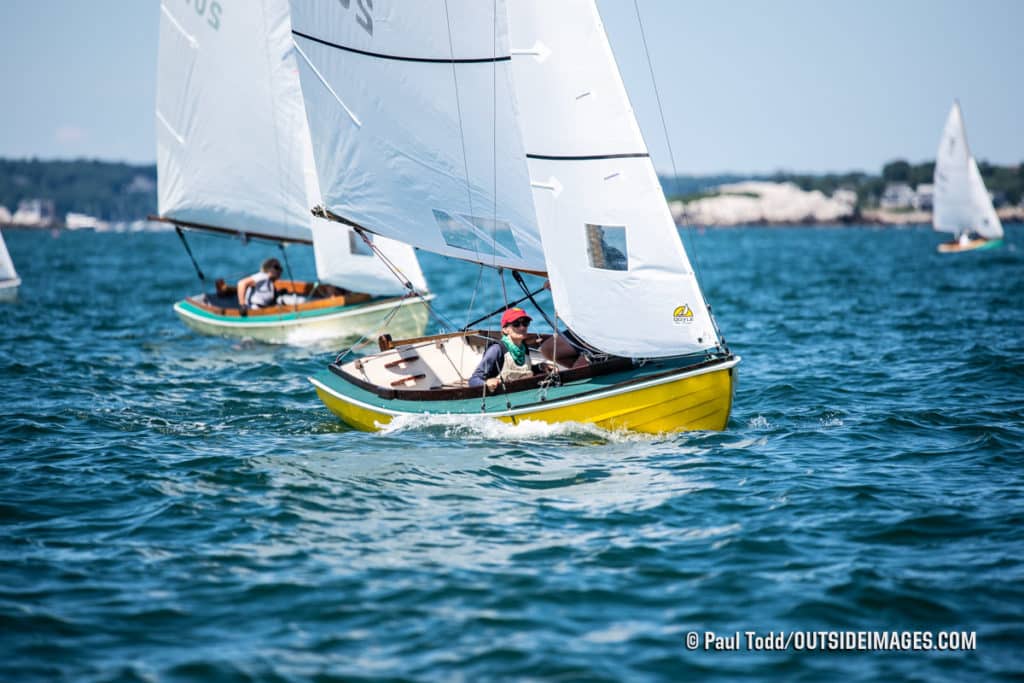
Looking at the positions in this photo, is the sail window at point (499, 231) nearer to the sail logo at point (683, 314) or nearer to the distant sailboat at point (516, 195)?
the distant sailboat at point (516, 195)

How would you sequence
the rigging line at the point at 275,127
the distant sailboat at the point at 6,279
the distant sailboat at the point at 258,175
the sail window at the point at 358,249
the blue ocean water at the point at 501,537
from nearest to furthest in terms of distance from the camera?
the blue ocean water at the point at 501,537
the distant sailboat at the point at 258,175
the rigging line at the point at 275,127
the sail window at the point at 358,249
the distant sailboat at the point at 6,279

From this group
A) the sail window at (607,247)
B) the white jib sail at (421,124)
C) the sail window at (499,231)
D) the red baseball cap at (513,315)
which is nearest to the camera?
the sail window at (607,247)

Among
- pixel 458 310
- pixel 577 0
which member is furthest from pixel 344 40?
pixel 458 310

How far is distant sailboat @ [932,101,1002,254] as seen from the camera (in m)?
62.7

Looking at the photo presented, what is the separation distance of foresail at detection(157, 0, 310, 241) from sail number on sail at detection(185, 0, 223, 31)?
2cm

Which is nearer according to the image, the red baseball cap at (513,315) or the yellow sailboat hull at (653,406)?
the yellow sailboat hull at (653,406)

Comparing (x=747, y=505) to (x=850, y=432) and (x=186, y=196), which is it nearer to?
(x=850, y=432)

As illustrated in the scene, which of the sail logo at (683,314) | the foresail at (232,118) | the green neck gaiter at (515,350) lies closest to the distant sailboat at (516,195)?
the sail logo at (683,314)

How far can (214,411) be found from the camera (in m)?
14.6

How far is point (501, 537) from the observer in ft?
28.7

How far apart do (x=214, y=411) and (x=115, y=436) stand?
1962 mm

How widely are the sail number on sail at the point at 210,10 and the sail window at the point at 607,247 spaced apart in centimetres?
1391

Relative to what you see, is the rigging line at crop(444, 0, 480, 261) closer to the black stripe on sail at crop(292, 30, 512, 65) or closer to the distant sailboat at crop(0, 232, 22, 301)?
the black stripe on sail at crop(292, 30, 512, 65)

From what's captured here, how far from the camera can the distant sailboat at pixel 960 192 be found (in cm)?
6266
